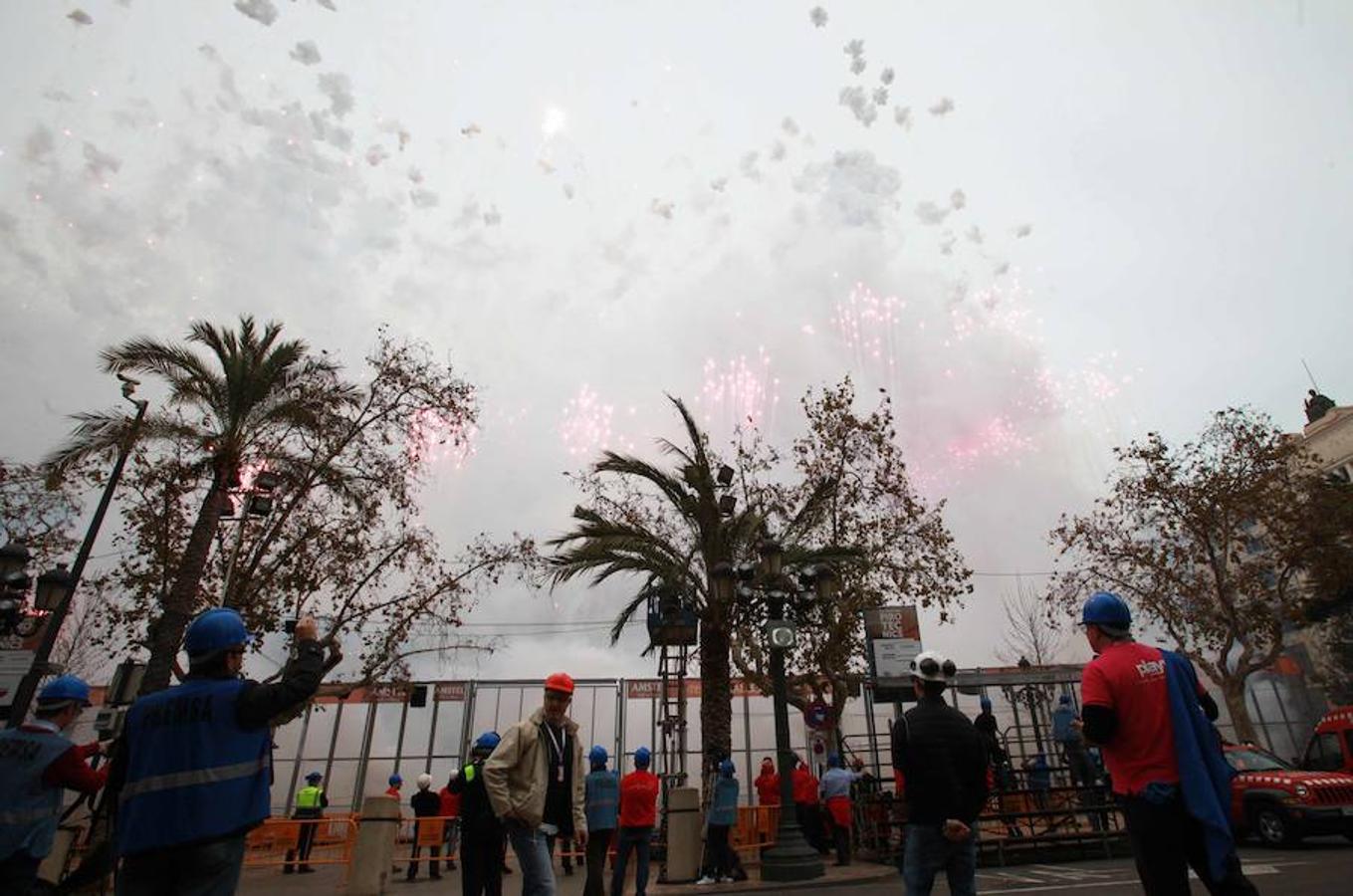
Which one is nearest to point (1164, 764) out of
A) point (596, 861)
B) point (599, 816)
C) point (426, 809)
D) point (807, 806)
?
point (596, 861)

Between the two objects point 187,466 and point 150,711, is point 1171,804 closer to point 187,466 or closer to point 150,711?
point 150,711

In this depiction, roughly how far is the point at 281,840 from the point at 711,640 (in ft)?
32.5

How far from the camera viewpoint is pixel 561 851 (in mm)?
14281

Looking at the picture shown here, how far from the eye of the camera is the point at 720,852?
11117 mm

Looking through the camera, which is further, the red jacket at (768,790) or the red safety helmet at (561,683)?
the red jacket at (768,790)

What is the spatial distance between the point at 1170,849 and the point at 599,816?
619 cm

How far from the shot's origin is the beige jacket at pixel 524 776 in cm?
464

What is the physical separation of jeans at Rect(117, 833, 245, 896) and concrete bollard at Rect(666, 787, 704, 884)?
951cm

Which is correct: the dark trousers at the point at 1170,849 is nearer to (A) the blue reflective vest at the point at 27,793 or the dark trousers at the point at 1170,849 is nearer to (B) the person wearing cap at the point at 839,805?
(A) the blue reflective vest at the point at 27,793

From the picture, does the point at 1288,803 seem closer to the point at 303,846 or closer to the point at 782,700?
the point at 782,700

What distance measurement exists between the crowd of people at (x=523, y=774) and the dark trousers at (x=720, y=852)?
243 inches

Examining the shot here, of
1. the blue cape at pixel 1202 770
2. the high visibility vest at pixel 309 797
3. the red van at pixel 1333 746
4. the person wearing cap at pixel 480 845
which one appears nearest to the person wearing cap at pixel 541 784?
the person wearing cap at pixel 480 845

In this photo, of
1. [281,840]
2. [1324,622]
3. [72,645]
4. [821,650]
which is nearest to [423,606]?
[281,840]

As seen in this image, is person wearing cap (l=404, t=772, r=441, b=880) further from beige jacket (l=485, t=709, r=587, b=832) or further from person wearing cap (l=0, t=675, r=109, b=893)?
person wearing cap (l=0, t=675, r=109, b=893)
